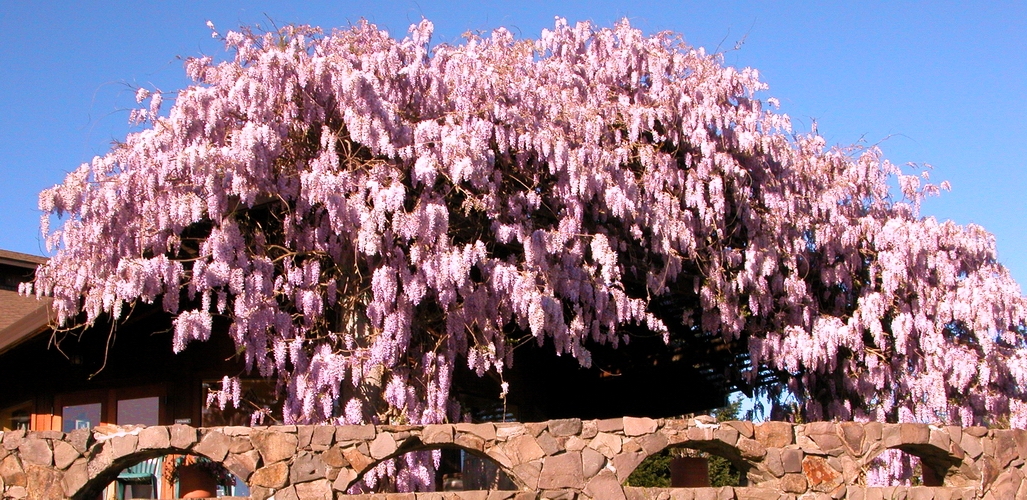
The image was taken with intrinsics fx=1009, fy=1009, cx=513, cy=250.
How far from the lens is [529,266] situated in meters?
8.90

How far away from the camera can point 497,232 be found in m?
8.92

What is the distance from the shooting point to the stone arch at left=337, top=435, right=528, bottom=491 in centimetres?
639

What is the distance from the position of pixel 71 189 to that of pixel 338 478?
3.77 meters

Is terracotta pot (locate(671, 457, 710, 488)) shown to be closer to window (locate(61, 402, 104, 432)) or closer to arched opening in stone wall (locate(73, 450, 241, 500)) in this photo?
arched opening in stone wall (locate(73, 450, 241, 500))

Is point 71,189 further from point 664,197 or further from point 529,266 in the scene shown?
point 664,197

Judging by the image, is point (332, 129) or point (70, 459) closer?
point (70, 459)

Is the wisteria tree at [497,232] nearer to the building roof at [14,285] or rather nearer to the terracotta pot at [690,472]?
the terracotta pot at [690,472]

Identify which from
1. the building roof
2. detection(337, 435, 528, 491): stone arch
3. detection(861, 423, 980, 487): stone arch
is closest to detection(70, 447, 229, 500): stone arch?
detection(337, 435, 528, 491): stone arch

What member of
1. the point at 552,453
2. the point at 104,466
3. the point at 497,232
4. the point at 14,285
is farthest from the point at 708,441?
the point at 14,285

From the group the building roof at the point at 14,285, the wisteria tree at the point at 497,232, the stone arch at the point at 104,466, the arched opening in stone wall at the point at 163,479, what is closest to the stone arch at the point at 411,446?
the arched opening in stone wall at the point at 163,479

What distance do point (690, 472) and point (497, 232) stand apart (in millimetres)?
2623

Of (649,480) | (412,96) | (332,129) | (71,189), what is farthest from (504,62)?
(649,480)

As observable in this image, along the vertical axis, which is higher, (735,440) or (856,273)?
(856,273)

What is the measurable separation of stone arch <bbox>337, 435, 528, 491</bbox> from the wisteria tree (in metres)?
1.92
